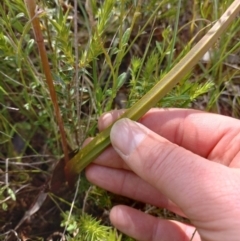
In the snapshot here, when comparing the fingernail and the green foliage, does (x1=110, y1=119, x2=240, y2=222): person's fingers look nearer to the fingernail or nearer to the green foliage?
the fingernail

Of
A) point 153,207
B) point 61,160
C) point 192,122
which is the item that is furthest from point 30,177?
point 192,122

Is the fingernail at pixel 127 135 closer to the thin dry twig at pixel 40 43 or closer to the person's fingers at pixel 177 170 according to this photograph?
the person's fingers at pixel 177 170

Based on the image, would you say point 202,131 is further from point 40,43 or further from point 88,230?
point 40,43

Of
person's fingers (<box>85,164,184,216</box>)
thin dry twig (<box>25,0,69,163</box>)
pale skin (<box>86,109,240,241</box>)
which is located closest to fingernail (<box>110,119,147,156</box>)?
pale skin (<box>86,109,240,241</box>)

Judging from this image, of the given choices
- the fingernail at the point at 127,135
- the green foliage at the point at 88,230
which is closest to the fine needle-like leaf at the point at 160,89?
the fingernail at the point at 127,135

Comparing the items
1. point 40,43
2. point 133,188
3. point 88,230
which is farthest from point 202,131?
point 40,43

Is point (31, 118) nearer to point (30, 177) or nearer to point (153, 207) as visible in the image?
point (30, 177)
